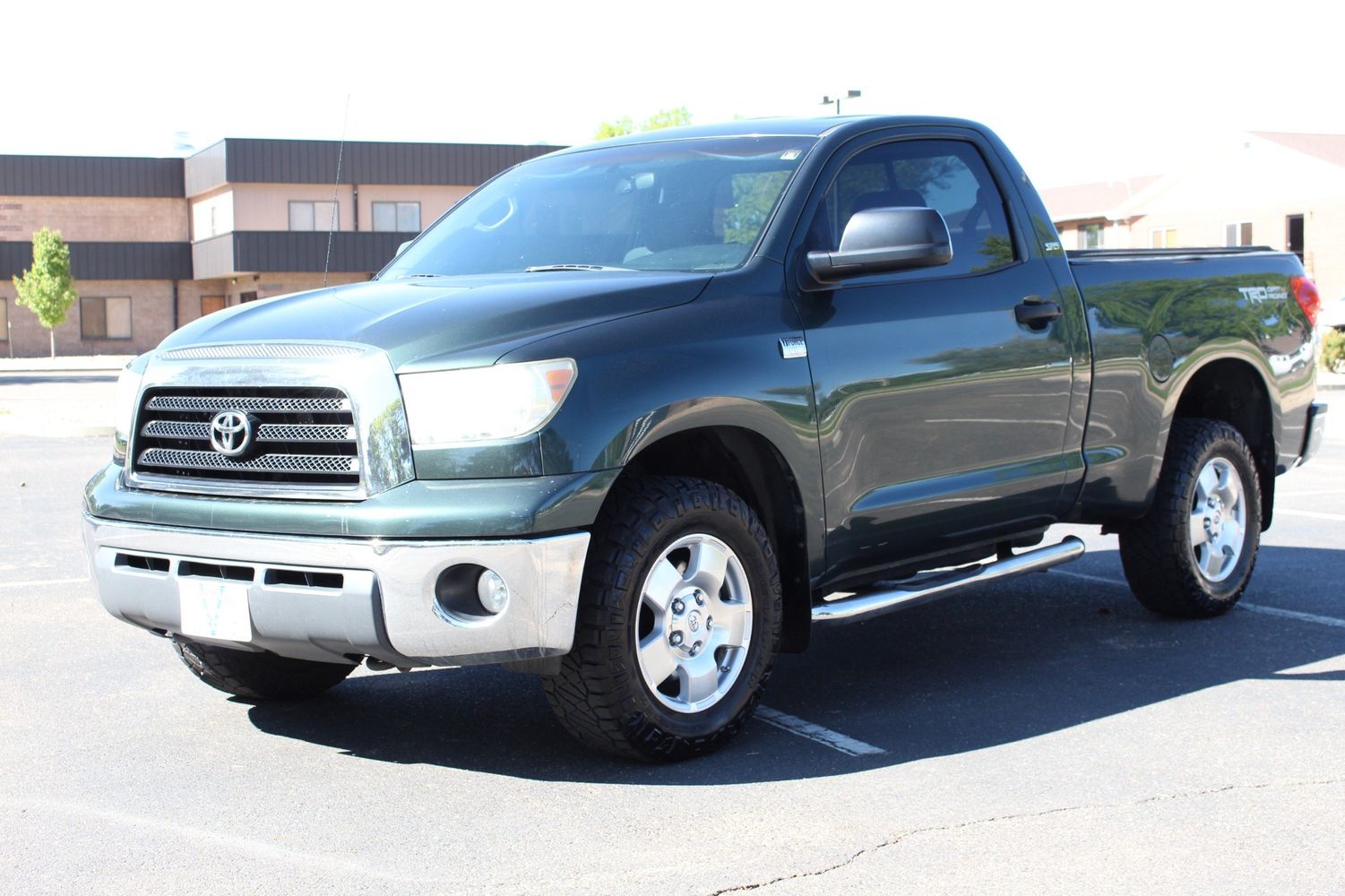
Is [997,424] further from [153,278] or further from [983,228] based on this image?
[153,278]

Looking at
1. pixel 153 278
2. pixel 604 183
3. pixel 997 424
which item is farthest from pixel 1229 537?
pixel 153 278

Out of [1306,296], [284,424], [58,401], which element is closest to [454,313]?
[284,424]

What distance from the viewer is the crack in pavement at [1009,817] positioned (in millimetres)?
3994

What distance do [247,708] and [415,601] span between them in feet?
5.40

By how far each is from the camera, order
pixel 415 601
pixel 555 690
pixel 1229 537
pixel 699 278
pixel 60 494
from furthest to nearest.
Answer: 1. pixel 60 494
2. pixel 1229 537
3. pixel 699 278
4. pixel 555 690
5. pixel 415 601

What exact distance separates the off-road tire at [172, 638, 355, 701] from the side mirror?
2144 mm

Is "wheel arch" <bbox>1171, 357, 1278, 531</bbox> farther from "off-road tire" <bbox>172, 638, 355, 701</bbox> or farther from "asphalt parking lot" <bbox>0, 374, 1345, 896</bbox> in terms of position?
"off-road tire" <bbox>172, 638, 355, 701</bbox>

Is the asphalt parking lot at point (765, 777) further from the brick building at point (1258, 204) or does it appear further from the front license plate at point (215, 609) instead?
the brick building at point (1258, 204)

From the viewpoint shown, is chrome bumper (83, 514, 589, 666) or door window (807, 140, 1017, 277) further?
door window (807, 140, 1017, 277)

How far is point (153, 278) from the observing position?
58531 mm

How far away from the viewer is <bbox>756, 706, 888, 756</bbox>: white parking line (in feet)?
17.1

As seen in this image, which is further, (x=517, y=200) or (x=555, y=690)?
(x=517, y=200)

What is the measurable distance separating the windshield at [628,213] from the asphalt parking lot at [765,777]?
5.25ft

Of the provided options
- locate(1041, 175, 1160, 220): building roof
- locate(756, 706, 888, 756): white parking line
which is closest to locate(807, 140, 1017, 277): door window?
locate(756, 706, 888, 756): white parking line
